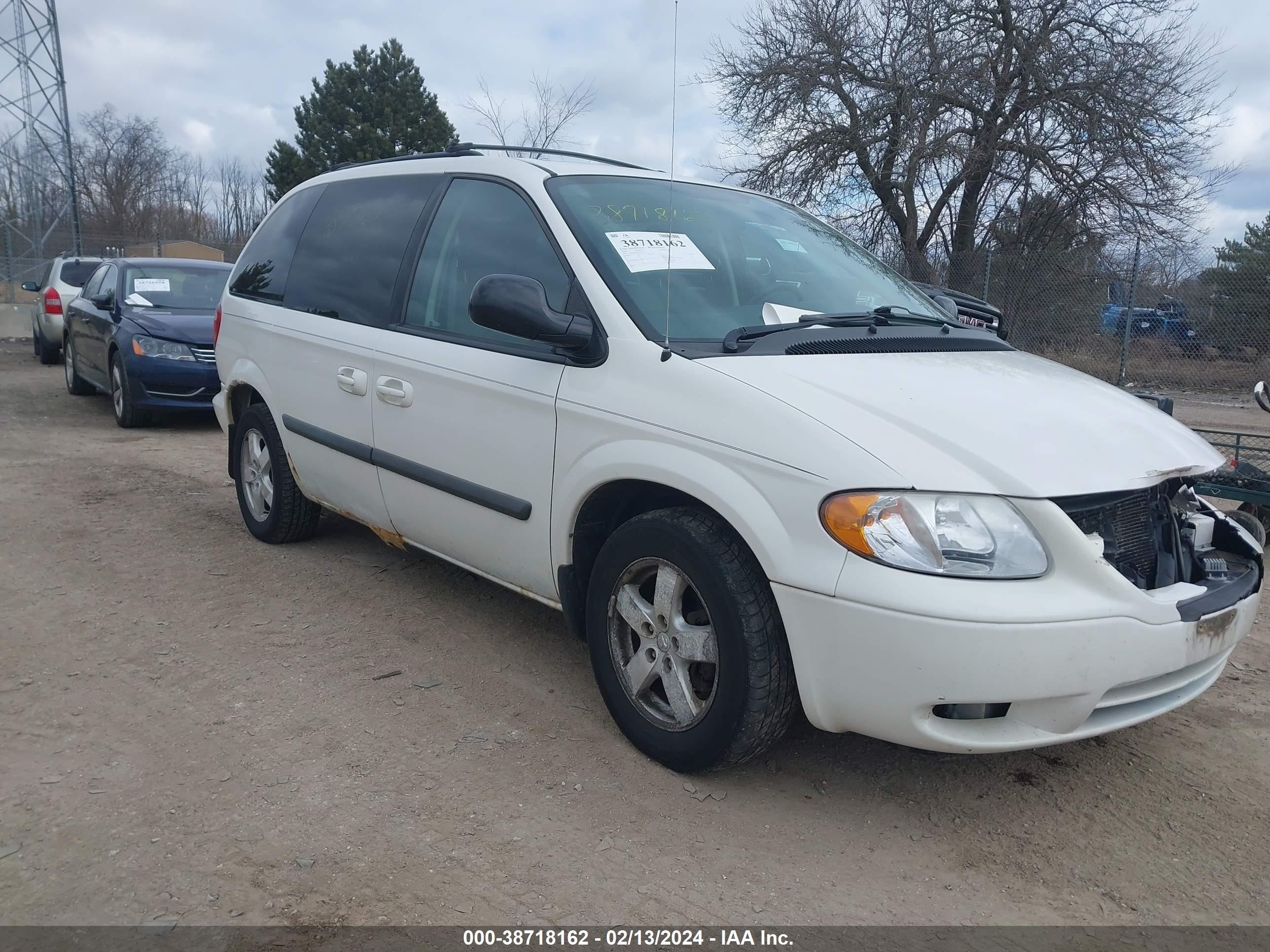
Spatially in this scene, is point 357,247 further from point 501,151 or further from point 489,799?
point 489,799

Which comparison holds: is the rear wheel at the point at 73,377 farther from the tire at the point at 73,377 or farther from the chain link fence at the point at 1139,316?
the chain link fence at the point at 1139,316

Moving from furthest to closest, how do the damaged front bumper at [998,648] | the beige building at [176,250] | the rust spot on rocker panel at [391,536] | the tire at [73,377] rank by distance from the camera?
1. the beige building at [176,250]
2. the tire at [73,377]
3. the rust spot on rocker panel at [391,536]
4. the damaged front bumper at [998,648]

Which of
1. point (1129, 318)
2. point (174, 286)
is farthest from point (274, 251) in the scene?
point (1129, 318)

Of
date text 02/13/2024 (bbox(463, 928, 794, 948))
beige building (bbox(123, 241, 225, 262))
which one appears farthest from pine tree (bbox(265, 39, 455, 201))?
date text 02/13/2024 (bbox(463, 928, 794, 948))

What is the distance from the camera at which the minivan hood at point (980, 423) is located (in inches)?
100

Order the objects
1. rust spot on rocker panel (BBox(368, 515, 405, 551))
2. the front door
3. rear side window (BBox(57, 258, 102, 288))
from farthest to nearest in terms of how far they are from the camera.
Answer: rear side window (BBox(57, 258, 102, 288)), rust spot on rocker panel (BBox(368, 515, 405, 551)), the front door

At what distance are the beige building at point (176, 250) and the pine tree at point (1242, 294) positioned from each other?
997 inches

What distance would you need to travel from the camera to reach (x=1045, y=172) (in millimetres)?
17719

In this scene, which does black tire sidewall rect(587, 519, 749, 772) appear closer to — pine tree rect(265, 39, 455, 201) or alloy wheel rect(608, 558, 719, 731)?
alloy wheel rect(608, 558, 719, 731)

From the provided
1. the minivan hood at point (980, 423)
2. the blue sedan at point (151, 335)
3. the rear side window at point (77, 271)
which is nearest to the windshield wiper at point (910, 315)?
the minivan hood at point (980, 423)

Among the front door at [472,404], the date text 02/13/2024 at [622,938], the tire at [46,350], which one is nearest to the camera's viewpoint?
the date text 02/13/2024 at [622,938]

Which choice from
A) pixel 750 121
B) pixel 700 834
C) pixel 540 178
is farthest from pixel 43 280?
pixel 700 834

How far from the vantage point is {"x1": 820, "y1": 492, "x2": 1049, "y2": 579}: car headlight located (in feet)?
8.13

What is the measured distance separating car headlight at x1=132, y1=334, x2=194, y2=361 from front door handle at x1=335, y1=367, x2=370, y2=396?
538 cm
